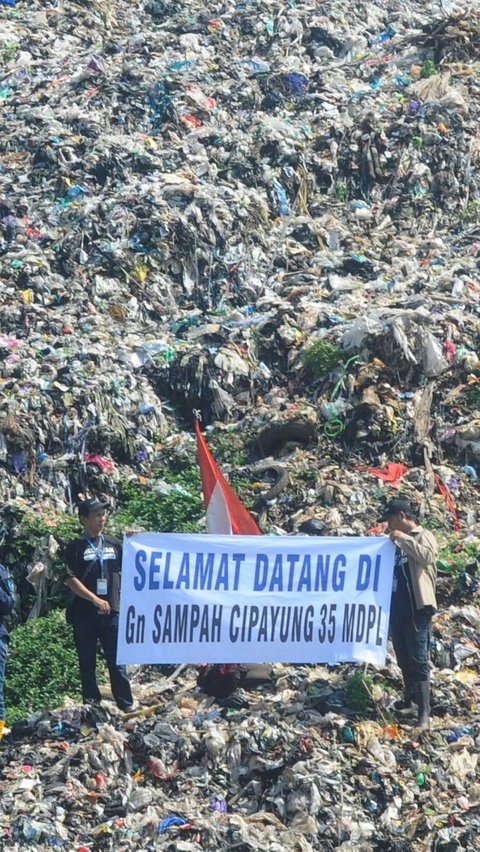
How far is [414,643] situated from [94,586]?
1.79 meters

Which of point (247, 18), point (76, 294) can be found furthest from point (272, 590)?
point (247, 18)

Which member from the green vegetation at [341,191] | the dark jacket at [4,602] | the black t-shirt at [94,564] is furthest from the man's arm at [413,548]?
the green vegetation at [341,191]

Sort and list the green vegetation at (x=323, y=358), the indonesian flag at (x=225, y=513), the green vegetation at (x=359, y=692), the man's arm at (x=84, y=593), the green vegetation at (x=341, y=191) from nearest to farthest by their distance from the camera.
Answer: the man's arm at (x=84, y=593) → the green vegetation at (x=359, y=692) → the indonesian flag at (x=225, y=513) → the green vegetation at (x=323, y=358) → the green vegetation at (x=341, y=191)

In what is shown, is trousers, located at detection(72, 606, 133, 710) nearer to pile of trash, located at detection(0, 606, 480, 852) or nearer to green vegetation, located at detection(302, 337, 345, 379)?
pile of trash, located at detection(0, 606, 480, 852)

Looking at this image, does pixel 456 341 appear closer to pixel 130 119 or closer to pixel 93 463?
pixel 93 463

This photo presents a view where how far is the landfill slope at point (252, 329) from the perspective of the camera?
784 centimetres

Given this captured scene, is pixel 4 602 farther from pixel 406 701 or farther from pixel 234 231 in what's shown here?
pixel 234 231

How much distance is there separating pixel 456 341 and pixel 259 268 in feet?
9.28

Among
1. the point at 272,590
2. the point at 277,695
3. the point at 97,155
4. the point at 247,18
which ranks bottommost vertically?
the point at 277,695

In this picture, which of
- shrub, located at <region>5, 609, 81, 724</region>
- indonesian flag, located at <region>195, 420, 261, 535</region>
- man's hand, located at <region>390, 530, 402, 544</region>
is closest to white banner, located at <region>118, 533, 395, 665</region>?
man's hand, located at <region>390, 530, 402, 544</region>

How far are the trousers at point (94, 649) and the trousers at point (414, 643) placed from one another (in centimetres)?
155

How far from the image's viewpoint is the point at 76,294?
13977 mm

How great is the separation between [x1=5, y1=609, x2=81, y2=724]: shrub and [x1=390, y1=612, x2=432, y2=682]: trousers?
2059 mm

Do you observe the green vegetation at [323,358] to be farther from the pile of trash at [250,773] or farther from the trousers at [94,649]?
the trousers at [94,649]
